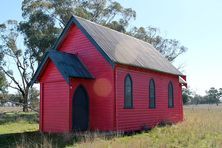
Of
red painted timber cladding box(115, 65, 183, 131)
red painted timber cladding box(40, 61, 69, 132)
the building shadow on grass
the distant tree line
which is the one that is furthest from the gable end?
the distant tree line

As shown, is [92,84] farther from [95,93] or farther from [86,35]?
[86,35]

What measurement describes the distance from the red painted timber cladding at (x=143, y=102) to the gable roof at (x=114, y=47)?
0.50 meters

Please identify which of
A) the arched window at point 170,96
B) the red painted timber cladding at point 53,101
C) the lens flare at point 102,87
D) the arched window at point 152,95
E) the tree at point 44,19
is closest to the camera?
the red painted timber cladding at point 53,101

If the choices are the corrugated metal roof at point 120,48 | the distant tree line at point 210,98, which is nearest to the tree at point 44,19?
the corrugated metal roof at point 120,48

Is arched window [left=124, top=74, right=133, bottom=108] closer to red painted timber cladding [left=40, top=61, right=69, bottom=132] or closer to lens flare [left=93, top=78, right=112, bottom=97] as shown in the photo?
lens flare [left=93, top=78, right=112, bottom=97]

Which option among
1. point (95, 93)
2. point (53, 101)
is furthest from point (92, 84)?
point (53, 101)

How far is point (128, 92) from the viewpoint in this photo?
2170cm

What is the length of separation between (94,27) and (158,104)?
288 inches

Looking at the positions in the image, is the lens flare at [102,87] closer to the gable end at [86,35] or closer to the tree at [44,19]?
the gable end at [86,35]

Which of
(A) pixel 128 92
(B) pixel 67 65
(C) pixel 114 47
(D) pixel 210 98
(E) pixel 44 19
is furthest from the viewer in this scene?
(D) pixel 210 98

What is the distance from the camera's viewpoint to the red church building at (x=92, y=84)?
792 inches

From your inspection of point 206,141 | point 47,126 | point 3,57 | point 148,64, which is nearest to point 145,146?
point 206,141

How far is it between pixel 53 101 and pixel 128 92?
180 inches

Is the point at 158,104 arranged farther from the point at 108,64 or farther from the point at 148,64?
the point at 108,64
